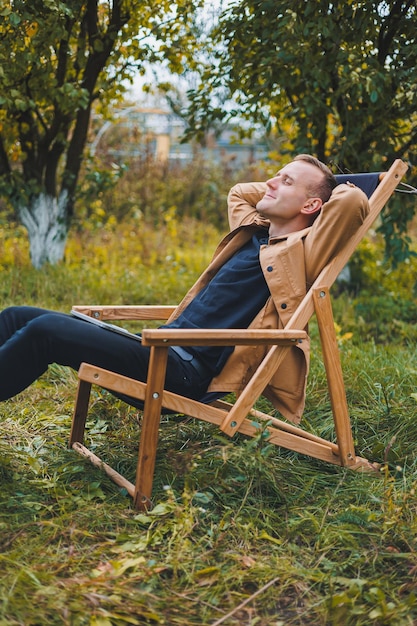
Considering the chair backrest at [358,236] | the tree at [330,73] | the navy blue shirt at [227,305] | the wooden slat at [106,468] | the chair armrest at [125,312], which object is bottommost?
the wooden slat at [106,468]

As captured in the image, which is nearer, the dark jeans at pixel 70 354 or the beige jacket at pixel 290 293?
the dark jeans at pixel 70 354

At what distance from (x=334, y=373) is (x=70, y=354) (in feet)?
3.39

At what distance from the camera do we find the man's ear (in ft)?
10.6

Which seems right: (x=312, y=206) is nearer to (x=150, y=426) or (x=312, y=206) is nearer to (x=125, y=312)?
(x=125, y=312)

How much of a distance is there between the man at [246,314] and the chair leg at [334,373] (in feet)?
0.30

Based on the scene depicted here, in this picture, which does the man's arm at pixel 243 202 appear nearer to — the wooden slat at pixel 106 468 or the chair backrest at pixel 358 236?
the chair backrest at pixel 358 236

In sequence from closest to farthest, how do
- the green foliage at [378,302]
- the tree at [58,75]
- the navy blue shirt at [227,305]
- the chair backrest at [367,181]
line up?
the navy blue shirt at [227,305] < the chair backrest at [367,181] < the tree at [58,75] < the green foliage at [378,302]

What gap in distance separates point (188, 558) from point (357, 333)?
3098mm

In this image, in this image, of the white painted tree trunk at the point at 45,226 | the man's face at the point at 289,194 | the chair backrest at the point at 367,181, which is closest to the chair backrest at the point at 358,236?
the chair backrest at the point at 367,181

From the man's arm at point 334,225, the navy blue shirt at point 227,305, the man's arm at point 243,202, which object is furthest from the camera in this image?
the man's arm at point 243,202

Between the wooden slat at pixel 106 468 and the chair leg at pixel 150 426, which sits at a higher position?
the chair leg at pixel 150 426

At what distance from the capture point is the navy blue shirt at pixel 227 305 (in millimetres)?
3164

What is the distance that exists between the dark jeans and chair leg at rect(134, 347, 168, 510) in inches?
10.9

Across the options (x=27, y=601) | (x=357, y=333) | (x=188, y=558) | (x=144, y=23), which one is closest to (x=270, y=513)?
(x=188, y=558)
